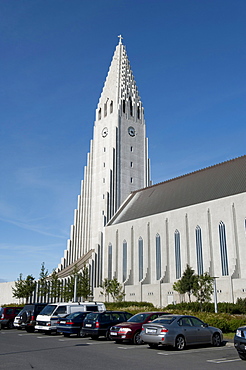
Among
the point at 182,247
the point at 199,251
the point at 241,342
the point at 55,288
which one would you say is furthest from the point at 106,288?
the point at 241,342

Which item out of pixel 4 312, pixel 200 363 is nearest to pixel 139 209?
pixel 4 312

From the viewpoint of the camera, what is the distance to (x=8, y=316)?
27766 millimetres

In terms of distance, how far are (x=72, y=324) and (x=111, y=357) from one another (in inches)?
313

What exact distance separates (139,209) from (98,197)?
42.4 feet

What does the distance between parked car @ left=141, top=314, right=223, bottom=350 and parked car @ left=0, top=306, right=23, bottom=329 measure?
15117 millimetres

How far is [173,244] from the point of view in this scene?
164 ft

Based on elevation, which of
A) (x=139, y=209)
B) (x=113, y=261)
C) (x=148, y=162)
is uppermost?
(x=148, y=162)

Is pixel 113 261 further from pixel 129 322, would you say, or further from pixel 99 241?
pixel 129 322

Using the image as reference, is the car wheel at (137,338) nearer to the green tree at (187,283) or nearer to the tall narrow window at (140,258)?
the green tree at (187,283)

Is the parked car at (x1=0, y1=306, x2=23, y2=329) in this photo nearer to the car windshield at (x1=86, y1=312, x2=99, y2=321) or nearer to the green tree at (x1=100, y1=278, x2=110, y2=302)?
the car windshield at (x1=86, y1=312, x2=99, y2=321)

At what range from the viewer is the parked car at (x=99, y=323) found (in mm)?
18891

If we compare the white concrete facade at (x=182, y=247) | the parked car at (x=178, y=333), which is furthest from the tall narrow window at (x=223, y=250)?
the parked car at (x=178, y=333)

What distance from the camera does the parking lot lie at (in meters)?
11.4

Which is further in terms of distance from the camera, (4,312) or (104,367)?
(4,312)
